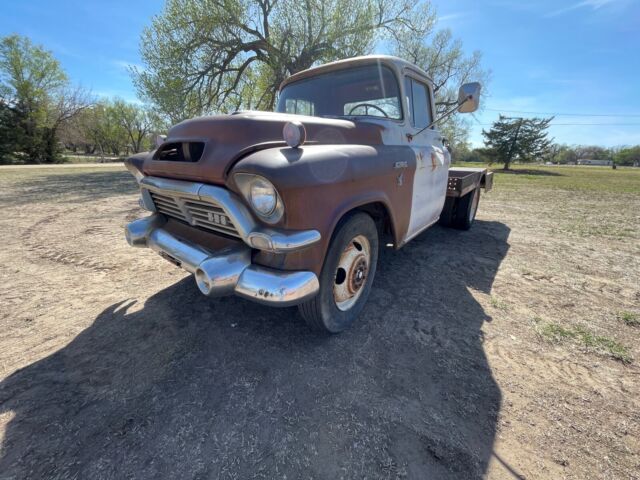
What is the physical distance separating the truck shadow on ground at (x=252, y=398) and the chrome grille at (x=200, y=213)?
2.93 ft

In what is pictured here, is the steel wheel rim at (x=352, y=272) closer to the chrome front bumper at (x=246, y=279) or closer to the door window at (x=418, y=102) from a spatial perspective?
the chrome front bumper at (x=246, y=279)

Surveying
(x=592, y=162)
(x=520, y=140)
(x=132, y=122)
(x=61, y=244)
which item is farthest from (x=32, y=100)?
(x=592, y=162)

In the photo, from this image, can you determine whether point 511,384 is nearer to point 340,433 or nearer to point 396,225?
point 340,433

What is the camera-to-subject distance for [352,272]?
243 centimetres

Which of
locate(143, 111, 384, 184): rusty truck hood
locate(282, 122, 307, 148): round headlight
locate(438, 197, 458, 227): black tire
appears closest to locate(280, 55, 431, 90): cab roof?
locate(143, 111, 384, 184): rusty truck hood

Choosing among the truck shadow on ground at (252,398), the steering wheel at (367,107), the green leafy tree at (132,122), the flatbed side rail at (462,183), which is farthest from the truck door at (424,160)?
the green leafy tree at (132,122)

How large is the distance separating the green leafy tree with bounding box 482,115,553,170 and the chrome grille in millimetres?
42359

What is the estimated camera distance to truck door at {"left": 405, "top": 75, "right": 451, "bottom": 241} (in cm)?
308

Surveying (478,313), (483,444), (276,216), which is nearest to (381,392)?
(483,444)

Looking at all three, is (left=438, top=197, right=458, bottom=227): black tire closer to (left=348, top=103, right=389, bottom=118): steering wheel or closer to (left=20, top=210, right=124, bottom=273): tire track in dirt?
(left=348, top=103, right=389, bottom=118): steering wheel

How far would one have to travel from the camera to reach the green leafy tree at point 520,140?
35781 millimetres

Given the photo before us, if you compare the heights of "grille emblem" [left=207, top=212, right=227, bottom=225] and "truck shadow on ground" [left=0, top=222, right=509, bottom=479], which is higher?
"grille emblem" [left=207, top=212, right=227, bottom=225]

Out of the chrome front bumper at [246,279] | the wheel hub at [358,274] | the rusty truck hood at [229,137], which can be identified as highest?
the rusty truck hood at [229,137]

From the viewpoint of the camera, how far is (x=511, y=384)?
199 cm
